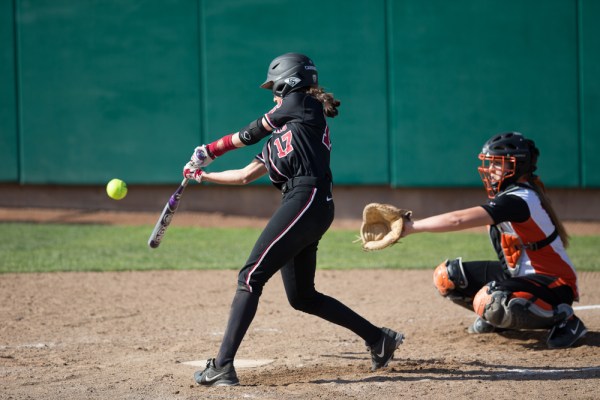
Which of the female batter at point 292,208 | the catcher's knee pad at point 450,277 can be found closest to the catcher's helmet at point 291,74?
the female batter at point 292,208

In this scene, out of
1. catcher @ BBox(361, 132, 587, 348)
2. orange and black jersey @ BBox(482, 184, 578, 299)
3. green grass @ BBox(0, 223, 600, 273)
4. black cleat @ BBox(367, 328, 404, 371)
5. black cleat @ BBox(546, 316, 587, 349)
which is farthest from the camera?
green grass @ BBox(0, 223, 600, 273)

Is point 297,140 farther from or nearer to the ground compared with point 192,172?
farther from the ground

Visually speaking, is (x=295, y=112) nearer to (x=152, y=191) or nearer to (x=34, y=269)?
(x=34, y=269)

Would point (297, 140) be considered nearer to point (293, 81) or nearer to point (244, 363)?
point (293, 81)

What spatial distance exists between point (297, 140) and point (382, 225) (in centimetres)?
70

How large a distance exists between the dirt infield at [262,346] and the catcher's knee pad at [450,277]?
381 millimetres

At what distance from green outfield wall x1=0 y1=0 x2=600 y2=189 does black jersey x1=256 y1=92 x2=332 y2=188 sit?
7.64 m

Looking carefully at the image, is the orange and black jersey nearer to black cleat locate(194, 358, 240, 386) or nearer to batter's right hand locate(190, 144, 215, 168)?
batter's right hand locate(190, 144, 215, 168)

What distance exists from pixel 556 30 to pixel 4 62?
8.41 meters

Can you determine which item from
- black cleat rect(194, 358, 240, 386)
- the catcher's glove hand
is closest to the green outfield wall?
the catcher's glove hand

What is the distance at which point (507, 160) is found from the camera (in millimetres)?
5402

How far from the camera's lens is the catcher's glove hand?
15.1ft

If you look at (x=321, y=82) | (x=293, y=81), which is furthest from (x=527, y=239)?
(x=321, y=82)

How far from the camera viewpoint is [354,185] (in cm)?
1265
